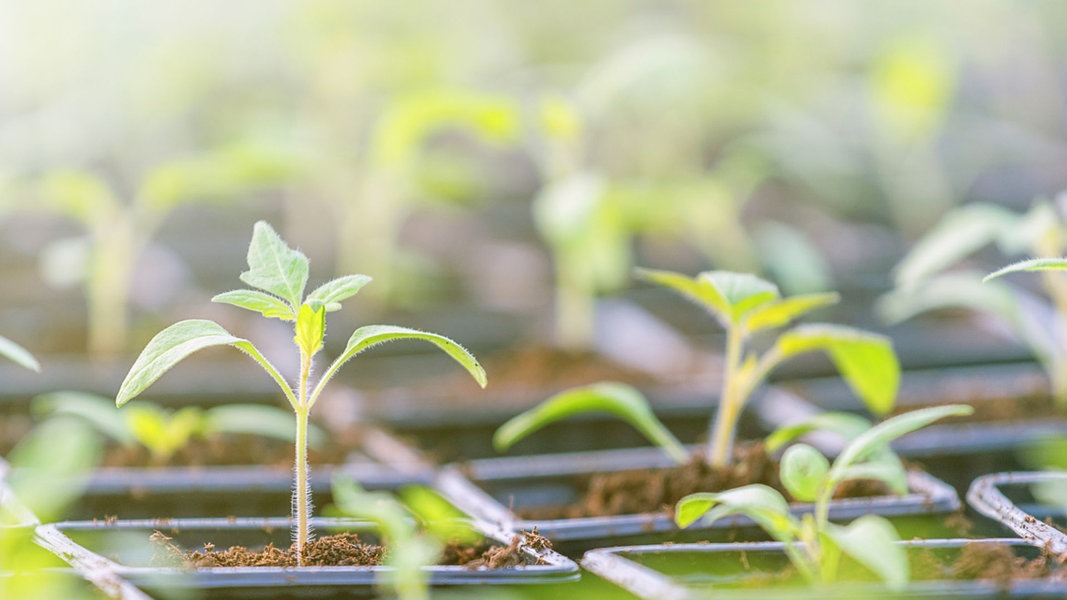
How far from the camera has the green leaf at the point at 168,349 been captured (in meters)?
0.69

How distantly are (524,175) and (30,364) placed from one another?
228 cm

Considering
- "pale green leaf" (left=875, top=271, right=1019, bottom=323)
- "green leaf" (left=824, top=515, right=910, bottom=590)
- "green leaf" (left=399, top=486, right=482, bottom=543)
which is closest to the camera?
"green leaf" (left=824, top=515, right=910, bottom=590)

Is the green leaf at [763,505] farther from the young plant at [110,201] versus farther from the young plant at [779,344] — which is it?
the young plant at [110,201]

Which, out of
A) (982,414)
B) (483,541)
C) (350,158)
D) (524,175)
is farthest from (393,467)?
(524,175)

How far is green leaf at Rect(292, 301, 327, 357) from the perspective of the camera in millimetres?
753

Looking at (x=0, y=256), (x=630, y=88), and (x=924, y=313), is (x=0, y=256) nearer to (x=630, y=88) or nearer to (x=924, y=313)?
(x=630, y=88)

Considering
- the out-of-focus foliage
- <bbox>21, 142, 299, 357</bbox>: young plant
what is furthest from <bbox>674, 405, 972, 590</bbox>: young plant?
<bbox>21, 142, 299, 357</bbox>: young plant

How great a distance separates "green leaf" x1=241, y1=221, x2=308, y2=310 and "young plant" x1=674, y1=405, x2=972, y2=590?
295 millimetres

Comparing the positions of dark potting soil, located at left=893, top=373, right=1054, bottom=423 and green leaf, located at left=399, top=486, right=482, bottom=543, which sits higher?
dark potting soil, located at left=893, top=373, right=1054, bottom=423

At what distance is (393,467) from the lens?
115 cm

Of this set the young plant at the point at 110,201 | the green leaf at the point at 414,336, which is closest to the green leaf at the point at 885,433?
the green leaf at the point at 414,336

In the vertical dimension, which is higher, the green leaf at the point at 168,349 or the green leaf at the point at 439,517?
the green leaf at the point at 168,349

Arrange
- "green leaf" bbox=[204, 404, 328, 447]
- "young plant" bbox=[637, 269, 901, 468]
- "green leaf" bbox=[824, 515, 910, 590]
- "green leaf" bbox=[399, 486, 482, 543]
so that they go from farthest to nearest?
"green leaf" bbox=[204, 404, 328, 447] < "young plant" bbox=[637, 269, 901, 468] < "green leaf" bbox=[399, 486, 482, 543] < "green leaf" bbox=[824, 515, 910, 590]

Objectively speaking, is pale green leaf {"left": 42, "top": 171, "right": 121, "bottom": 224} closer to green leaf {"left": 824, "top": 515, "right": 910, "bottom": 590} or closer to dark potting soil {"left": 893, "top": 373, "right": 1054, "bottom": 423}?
dark potting soil {"left": 893, "top": 373, "right": 1054, "bottom": 423}
